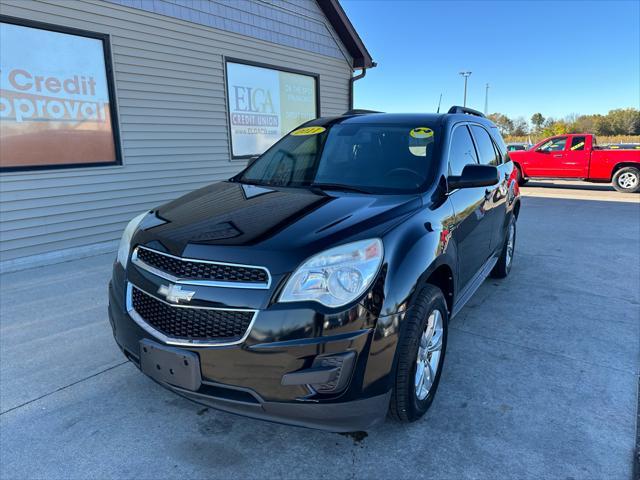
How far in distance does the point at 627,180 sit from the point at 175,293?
50.1 feet

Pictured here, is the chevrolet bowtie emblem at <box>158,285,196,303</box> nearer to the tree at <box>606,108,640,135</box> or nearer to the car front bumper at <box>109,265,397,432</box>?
the car front bumper at <box>109,265,397,432</box>

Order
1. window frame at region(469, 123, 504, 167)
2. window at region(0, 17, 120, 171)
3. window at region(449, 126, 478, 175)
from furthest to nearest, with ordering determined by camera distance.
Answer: window at region(0, 17, 120, 171) < window frame at region(469, 123, 504, 167) < window at region(449, 126, 478, 175)

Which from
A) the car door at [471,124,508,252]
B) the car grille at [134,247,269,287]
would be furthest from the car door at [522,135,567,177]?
the car grille at [134,247,269,287]

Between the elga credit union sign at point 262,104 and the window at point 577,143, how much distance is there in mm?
9296

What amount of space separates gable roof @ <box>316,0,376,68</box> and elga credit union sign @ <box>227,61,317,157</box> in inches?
59.6

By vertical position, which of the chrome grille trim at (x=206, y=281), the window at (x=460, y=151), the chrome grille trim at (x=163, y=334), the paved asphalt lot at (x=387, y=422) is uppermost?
the window at (x=460, y=151)

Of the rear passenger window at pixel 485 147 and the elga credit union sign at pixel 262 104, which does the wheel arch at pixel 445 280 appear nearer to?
the rear passenger window at pixel 485 147

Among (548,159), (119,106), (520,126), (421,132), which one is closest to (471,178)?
(421,132)

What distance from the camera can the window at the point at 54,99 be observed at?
16.6ft

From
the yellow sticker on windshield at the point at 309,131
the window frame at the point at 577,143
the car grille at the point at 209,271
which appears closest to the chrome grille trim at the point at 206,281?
the car grille at the point at 209,271

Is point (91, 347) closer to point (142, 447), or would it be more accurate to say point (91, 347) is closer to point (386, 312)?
point (142, 447)

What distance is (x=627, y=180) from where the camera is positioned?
13.3m

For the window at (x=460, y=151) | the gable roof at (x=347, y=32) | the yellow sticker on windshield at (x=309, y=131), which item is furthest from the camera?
the gable roof at (x=347, y=32)

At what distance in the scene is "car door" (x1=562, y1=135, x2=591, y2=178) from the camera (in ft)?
44.9
